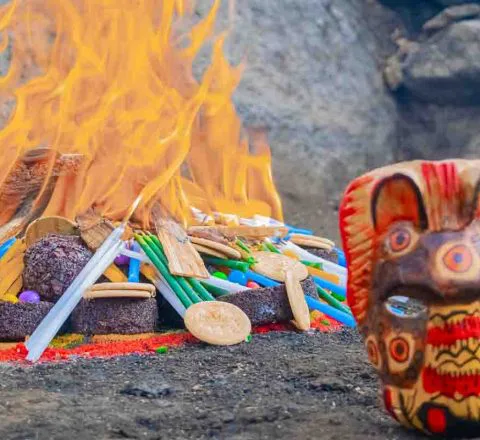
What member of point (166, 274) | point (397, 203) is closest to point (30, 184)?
point (166, 274)

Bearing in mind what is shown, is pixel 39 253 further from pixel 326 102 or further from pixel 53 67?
pixel 326 102

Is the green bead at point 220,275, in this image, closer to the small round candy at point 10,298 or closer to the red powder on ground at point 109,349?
the red powder on ground at point 109,349

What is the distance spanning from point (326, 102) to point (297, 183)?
1.19 metres

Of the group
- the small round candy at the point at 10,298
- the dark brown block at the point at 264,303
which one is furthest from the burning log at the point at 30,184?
the dark brown block at the point at 264,303

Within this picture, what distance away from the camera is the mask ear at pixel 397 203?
269 cm

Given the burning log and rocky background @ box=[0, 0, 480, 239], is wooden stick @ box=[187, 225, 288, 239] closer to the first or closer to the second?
the burning log

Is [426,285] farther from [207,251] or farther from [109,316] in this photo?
[207,251]

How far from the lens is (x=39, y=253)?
4934 mm

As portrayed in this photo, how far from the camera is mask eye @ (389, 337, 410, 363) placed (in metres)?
2.67

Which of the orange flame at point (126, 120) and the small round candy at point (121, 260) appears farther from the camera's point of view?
the orange flame at point (126, 120)

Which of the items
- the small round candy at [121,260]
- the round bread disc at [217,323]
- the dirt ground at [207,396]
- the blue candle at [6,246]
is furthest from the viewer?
the blue candle at [6,246]

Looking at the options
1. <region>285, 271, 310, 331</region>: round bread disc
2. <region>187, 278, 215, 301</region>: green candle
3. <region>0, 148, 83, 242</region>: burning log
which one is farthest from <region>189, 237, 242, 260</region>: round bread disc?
<region>0, 148, 83, 242</region>: burning log

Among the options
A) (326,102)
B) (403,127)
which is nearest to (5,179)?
(326,102)

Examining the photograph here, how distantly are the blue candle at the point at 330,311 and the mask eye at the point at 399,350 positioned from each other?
2.49 metres
